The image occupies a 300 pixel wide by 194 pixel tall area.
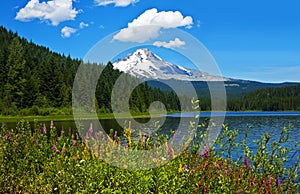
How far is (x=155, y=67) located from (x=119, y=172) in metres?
2.78

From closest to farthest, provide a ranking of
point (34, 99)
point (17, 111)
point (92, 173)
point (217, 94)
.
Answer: point (92, 173)
point (217, 94)
point (17, 111)
point (34, 99)

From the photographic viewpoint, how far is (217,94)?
24.9 feet

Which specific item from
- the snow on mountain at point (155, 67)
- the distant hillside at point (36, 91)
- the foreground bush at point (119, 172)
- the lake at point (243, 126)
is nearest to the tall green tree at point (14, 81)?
the distant hillside at point (36, 91)

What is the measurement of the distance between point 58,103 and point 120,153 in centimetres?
10296

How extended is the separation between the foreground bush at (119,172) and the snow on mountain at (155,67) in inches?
51.1

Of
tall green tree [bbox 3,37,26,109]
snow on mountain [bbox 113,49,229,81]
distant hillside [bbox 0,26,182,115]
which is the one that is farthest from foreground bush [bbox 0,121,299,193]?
tall green tree [bbox 3,37,26,109]

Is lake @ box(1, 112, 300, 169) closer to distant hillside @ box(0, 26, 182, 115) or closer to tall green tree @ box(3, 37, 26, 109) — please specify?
distant hillside @ box(0, 26, 182, 115)

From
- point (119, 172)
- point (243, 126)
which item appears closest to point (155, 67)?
point (119, 172)

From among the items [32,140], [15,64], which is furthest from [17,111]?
[32,140]

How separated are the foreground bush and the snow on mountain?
130 cm

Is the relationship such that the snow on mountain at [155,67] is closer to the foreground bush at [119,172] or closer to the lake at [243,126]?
the lake at [243,126]

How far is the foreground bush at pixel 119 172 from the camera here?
632 cm

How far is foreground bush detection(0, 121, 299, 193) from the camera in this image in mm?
6324

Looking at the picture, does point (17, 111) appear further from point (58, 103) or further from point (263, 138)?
point (263, 138)
